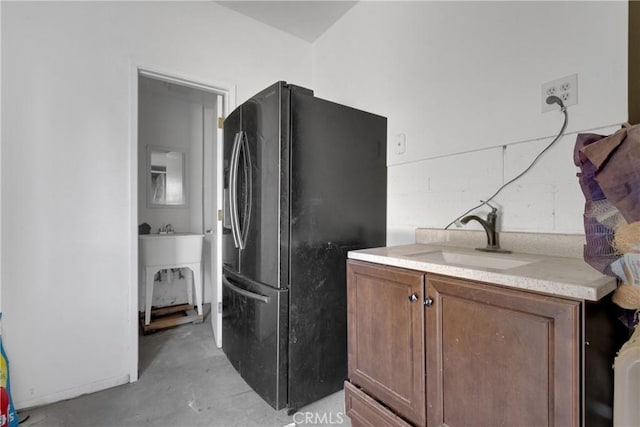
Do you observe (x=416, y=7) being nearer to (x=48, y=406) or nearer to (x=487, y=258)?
(x=487, y=258)

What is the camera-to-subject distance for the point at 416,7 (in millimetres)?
1808

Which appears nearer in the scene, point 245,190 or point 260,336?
point 260,336

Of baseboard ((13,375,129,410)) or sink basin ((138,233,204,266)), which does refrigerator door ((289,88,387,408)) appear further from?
sink basin ((138,233,204,266))

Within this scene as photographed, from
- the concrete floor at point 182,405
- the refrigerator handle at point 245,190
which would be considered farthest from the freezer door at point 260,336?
the refrigerator handle at point 245,190

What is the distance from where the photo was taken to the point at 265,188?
5.24ft

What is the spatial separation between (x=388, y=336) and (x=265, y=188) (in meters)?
0.97

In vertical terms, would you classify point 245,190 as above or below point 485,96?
below

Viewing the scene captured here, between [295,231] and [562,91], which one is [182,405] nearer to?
[295,231]

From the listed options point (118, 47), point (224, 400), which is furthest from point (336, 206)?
point (118, 47)

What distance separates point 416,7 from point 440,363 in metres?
2.01

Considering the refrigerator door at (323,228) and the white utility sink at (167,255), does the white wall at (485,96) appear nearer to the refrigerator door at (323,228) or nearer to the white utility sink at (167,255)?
the refrigerator door at (323,228)

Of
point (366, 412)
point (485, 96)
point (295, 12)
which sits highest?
point (295, 12)

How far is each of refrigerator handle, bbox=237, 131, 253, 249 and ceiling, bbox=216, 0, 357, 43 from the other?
1.29 meters

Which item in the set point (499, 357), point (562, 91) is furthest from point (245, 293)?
point (562, 91)
